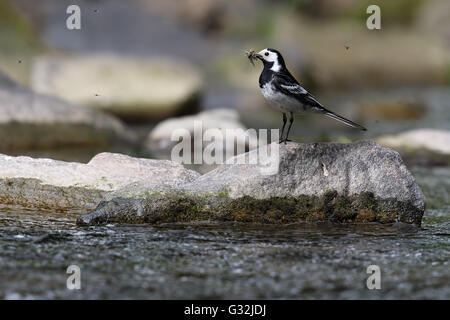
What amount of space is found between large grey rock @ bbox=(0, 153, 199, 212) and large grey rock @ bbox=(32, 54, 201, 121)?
928cm

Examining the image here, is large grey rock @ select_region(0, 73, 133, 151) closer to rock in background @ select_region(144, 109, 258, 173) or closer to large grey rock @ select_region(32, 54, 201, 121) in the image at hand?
rock in background @ select_region(144, 109, 258, 173)

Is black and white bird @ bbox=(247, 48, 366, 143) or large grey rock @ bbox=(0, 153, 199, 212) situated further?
large grey rock @ bbox=(0, 153, 199, 212)

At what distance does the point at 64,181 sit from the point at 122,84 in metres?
9.63

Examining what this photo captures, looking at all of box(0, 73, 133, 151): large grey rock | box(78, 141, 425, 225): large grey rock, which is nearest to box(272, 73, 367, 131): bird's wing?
box(78, 141, 425, 225): large grey rock

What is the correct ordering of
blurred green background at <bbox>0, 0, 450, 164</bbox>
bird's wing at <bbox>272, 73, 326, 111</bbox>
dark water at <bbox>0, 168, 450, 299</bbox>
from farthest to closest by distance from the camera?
blurred green background at <bbox>0, 0, 450, 164</bbox> → bird's wing at <bbox>272, 73, 326, 111</bbox> → dark water at <bbox>0, 168, 450, 299</bbox>

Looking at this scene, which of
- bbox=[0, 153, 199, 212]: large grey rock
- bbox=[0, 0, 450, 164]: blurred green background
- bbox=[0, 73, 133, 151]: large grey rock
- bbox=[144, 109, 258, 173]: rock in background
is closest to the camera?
bbox=[0, 153, 199, 212]: large grey rock

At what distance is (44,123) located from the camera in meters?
14.5

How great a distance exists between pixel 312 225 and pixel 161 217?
153 centimetres

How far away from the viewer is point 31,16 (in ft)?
90.0

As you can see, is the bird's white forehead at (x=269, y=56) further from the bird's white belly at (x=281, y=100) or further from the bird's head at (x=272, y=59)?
the bird's white belly at (x=281, y=100)

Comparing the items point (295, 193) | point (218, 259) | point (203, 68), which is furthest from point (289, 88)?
point (203, 68)

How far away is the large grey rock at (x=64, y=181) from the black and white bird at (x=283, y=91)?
1443 millimetres

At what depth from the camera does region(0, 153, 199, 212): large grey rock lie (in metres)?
8.72

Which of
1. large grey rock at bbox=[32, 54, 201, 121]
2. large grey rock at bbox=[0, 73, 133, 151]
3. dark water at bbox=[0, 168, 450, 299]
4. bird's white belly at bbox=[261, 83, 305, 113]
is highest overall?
large grey rock at bbox=[32, 54, 201, 121]
